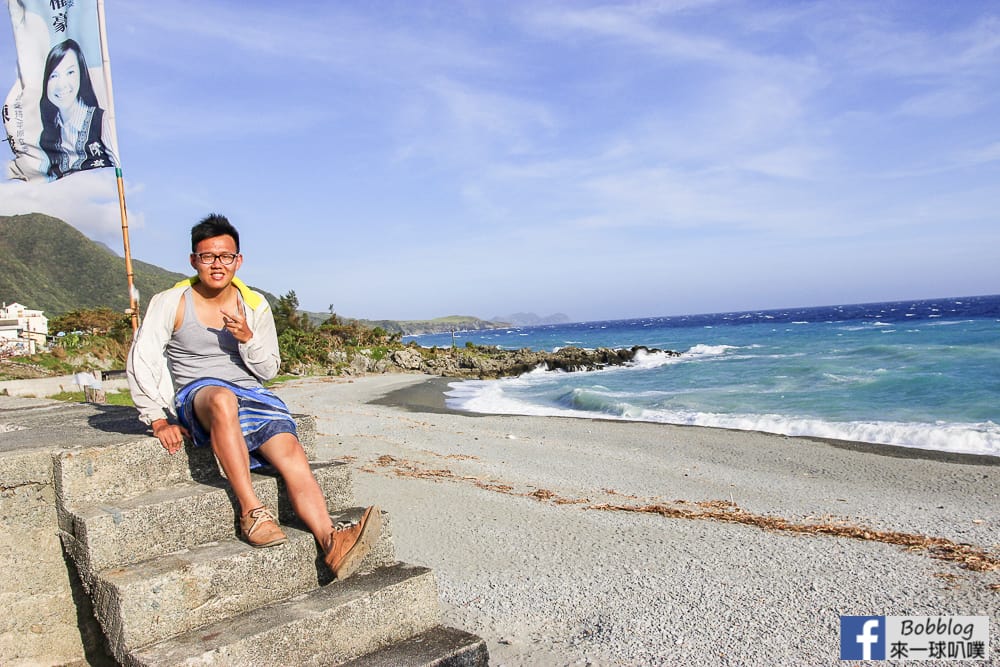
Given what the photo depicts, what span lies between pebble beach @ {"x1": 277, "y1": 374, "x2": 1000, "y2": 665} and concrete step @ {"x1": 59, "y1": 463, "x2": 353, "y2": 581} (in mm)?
1434

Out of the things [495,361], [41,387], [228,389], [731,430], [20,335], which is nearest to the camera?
[228,389]

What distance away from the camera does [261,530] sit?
283cm

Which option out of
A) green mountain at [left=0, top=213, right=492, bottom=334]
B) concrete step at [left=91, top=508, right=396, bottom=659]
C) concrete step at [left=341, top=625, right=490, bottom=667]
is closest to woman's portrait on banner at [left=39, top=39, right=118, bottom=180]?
concrete step at [left=91, top=508, right=396, bottom=659]

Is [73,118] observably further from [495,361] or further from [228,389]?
[495,361]

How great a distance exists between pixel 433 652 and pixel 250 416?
1390mm

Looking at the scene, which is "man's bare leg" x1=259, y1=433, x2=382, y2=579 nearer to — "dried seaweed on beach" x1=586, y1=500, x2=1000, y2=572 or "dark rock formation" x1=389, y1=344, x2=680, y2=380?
"dried seaweed on beach" x1=586, y1=500, x2=1000, y2=572

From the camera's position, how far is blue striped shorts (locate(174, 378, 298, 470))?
3.18m

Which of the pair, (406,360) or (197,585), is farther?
(406,360)

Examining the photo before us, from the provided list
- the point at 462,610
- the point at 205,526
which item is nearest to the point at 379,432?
the point at 462,610

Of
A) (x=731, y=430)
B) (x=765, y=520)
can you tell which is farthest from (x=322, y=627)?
(x=731, y=430)

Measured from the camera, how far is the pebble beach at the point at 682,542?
11.6 ft

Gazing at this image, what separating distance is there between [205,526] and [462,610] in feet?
5.27

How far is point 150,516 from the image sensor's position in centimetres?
276

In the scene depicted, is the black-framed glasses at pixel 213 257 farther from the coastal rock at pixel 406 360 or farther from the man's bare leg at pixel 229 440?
the coastal rock at pixel 406 360
